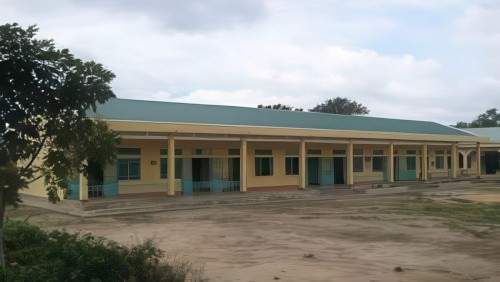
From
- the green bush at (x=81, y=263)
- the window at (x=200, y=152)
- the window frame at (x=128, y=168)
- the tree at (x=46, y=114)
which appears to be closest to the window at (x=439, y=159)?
the window at (x=200, y=152)

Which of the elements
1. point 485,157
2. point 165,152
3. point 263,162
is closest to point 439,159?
point 485,157

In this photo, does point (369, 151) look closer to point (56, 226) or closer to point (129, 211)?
point (129, 211)

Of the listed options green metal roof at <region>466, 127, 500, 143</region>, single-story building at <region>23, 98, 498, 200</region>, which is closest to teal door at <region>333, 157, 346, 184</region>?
single-story building at <region>23, 98, 498, 200</region>

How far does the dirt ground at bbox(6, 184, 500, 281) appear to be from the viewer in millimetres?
9883

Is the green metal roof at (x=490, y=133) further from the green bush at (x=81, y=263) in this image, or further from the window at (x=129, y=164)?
the green bush at (x=81, y=263)

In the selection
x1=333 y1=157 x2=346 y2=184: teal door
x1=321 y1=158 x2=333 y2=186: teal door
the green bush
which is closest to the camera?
the green bush

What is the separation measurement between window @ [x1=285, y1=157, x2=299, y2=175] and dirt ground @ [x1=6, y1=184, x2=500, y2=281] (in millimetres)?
9570

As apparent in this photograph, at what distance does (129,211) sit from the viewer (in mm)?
21500

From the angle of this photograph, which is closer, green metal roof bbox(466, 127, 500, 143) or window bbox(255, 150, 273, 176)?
window bbox(255, 150, 273, 176)

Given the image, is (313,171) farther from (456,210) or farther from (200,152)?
(456,210)

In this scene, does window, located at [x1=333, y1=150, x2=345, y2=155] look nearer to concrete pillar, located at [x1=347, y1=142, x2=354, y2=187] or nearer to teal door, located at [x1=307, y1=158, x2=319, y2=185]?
teal door, located at [x1=307, y1=158, x2=319, y2=185]

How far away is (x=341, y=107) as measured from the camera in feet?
259

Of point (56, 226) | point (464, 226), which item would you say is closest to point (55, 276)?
point (56, 226)

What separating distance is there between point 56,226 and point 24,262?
984 centimetres
